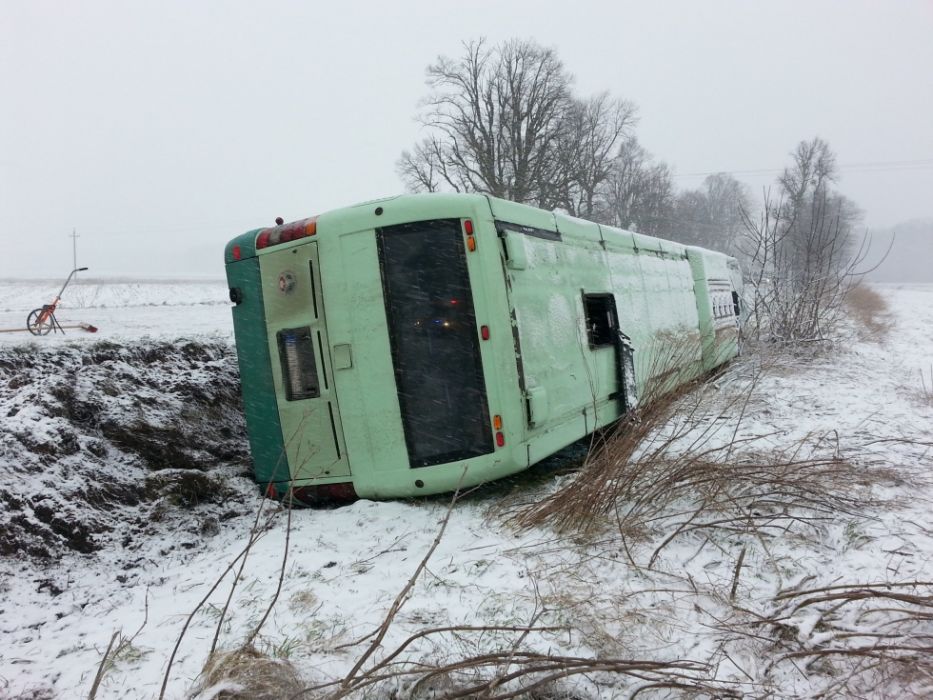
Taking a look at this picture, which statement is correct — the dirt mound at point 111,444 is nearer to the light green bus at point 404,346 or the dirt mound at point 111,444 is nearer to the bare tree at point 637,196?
the light green bus at point 404,346

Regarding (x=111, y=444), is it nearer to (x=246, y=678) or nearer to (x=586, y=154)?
(x=246, y=678)

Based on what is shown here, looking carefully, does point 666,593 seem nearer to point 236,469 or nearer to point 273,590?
point 273,590

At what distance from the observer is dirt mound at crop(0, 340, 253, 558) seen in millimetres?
4047

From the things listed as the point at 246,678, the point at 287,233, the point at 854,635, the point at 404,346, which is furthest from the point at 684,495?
the point at 287,233

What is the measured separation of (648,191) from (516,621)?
135ft

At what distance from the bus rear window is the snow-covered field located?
558 millimetres

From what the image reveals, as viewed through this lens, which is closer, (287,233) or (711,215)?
(287,233)

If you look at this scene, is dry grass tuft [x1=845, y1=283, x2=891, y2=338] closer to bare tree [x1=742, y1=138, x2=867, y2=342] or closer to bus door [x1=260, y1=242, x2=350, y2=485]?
bare tree [x1=742, y1=138, x2=867, y2=342]

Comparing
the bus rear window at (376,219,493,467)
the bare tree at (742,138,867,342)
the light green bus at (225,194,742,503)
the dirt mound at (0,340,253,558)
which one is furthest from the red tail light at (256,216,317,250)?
the bare tree at (742,138,867,342)

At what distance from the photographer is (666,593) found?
9.37ft

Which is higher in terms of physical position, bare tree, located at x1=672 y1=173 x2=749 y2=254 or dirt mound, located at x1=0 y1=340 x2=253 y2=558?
bare tree, located at x1=672 y1=173 x2=749 y2=254

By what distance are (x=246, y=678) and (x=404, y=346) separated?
7.86ft

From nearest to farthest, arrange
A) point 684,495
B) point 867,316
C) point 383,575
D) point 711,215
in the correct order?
point 383,575
point 684,495
point 867,316
point 711,215

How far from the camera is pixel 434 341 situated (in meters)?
4.17
